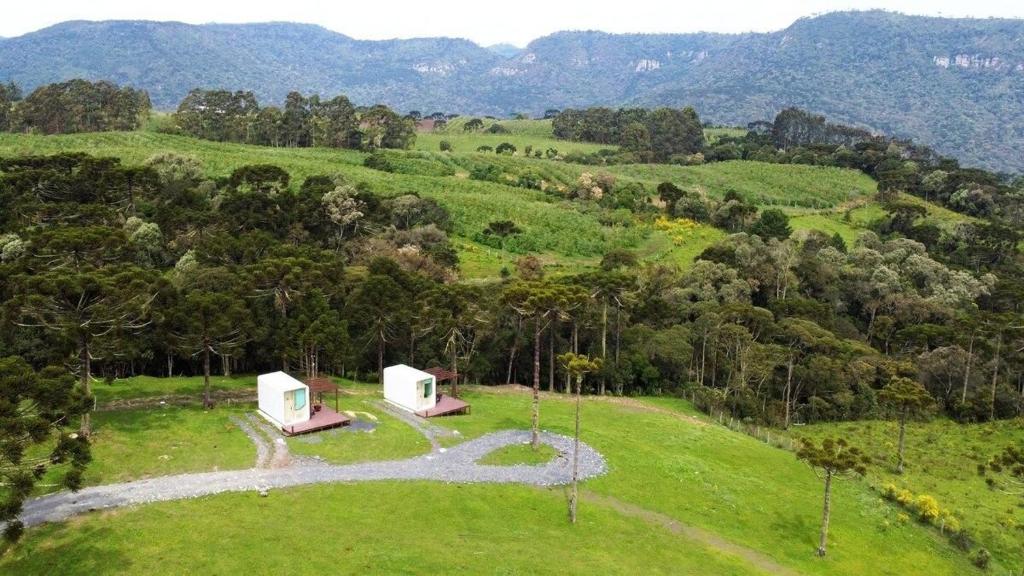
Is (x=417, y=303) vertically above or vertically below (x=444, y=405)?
above

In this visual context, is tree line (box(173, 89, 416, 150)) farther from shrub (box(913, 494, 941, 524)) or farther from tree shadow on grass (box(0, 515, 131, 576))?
tree shadow on grass (box(0, 515, 131, 576))

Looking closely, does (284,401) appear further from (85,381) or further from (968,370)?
(968,370)

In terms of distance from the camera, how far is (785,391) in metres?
58.5

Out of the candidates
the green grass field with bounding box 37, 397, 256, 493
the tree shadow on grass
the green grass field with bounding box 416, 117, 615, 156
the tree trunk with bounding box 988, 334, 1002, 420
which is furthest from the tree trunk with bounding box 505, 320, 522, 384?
the green grass field with bounding box 416, 117, 615, 156

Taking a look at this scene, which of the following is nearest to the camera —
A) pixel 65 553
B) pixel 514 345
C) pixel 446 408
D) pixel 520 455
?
pixel 65 553

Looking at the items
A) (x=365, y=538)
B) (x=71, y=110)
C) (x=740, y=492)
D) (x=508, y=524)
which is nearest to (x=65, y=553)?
(x=365, y=538)

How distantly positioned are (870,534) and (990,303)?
6576 cm

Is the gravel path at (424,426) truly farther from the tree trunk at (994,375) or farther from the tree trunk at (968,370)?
the tree trunk at (994,375)

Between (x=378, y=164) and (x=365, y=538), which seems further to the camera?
(x=378, y=164)

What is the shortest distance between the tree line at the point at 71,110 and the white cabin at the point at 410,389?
11489 centimetres

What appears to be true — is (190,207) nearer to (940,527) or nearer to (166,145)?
(166,145)

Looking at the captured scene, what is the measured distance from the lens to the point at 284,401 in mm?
34906

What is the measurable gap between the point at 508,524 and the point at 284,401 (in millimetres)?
14478

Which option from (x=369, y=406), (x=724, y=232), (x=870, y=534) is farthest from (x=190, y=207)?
(x=724, y=232)
